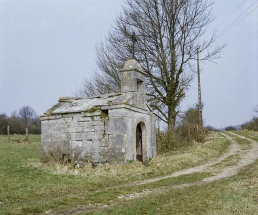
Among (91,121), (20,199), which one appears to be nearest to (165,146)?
(91,121)

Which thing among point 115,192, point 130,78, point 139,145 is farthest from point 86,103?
point 115,192

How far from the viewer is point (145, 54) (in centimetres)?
1708

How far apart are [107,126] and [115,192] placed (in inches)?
151

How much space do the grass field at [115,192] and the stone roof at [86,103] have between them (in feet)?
7.79

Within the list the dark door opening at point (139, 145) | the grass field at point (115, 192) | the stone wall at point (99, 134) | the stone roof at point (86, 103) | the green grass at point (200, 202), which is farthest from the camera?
the dark door opening at point (139, 145)

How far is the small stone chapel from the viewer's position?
33.1ft

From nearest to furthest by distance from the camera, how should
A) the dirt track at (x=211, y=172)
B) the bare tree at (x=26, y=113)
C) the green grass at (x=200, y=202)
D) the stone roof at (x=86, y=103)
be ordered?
the green grass at (x=200, y=202), the dirt track at (x=211, y=172), the stone roof at (x=86, y=103), the bare tree at (x=26, y=113)

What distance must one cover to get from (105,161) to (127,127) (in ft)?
5.13

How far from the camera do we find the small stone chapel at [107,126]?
33.1 ft

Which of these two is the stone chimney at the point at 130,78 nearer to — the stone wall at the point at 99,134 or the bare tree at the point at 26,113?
the stone wall at the point at 99,134

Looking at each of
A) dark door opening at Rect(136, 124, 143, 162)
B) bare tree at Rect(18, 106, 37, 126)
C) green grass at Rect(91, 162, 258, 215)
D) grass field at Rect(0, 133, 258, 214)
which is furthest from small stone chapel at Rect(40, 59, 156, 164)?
bare tree at Rect(18, 106, 37, 126)

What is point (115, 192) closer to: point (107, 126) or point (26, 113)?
point (107, 126)

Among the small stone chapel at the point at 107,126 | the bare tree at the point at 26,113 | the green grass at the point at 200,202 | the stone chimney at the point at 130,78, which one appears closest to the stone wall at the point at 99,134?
the small stone chapel at the point at 107,126

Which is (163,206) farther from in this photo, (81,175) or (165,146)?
(165,146)
